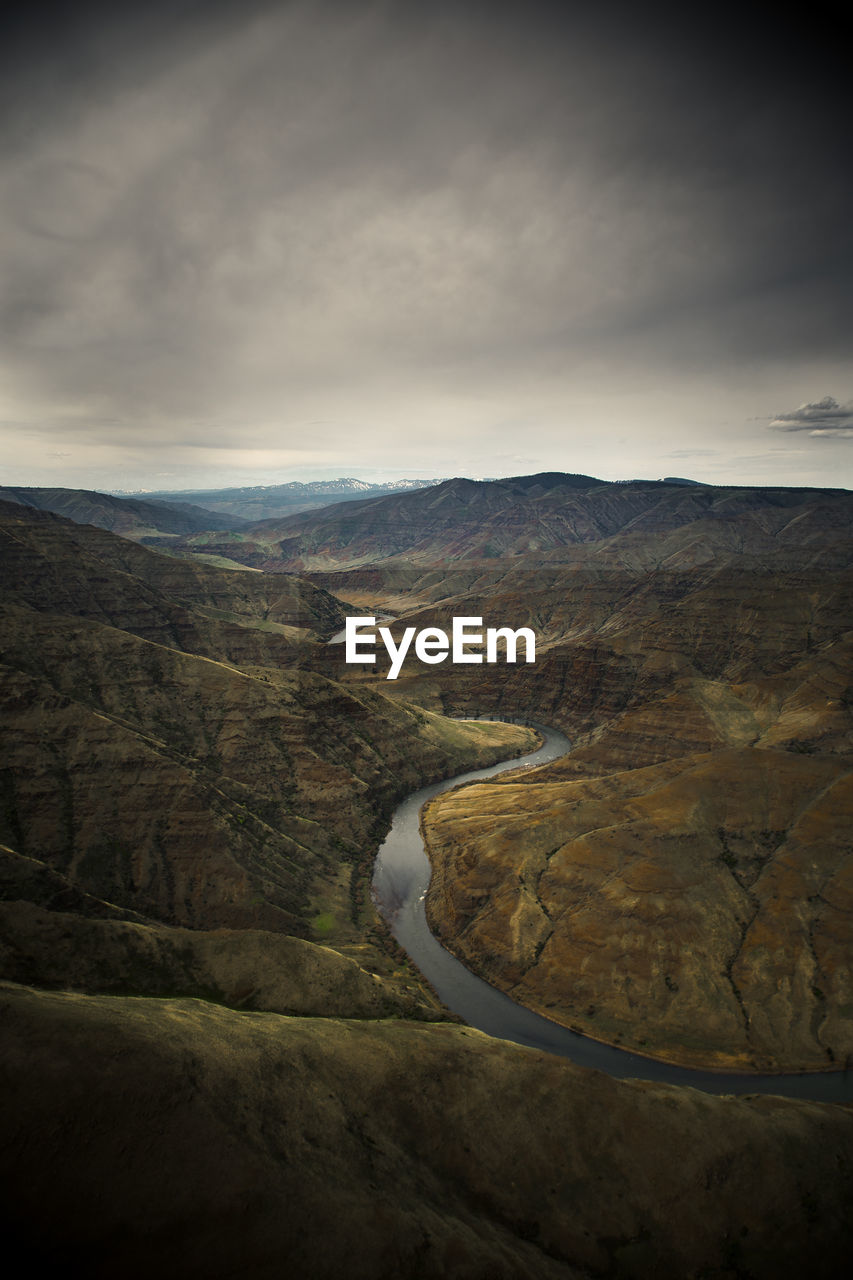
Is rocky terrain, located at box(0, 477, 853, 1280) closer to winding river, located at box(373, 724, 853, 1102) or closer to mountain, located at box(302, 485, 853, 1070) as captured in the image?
mountain, located at box(302, 485, 853, 1070)

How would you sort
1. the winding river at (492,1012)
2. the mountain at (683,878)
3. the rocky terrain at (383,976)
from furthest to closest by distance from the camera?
the mountain at (683,878) < the winding river at (492,1012) < the rocky terrain at (383,976)

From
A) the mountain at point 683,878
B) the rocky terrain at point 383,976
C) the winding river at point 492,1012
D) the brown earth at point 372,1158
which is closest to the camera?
the brown earth at point 372,1158

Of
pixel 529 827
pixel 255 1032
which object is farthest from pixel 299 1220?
pixel 529 827

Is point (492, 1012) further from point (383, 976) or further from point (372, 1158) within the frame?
point (372, 1158)

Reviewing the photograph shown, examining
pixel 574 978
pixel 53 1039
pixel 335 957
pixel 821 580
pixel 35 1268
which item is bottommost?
pixel 574 978

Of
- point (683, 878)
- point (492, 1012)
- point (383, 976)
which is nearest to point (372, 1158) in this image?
point (383, 976)

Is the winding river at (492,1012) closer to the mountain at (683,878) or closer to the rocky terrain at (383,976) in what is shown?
the mountain at (683,878)

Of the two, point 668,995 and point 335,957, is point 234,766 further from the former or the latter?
point 668,995

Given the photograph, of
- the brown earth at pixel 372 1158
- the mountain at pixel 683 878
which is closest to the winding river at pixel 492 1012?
the mountain at pixel 683 878
